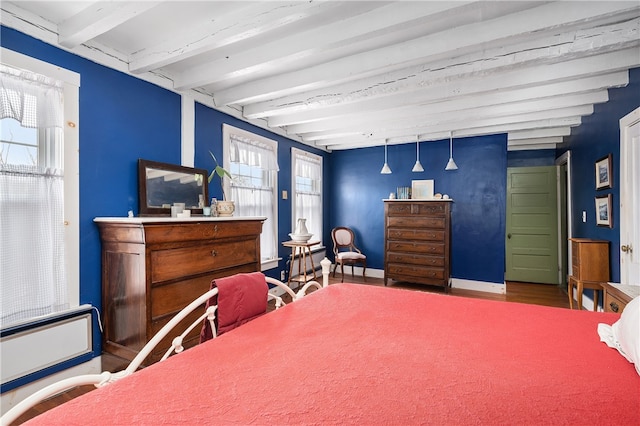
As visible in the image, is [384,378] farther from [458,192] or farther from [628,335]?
[458,192]

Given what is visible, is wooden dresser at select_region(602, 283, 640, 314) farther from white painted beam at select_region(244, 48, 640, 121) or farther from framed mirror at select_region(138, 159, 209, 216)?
framed mirror at select_region(138, 159, 209, 216)

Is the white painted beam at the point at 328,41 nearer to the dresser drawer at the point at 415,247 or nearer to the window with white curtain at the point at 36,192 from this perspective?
the window with white curtain at the point at 36,192

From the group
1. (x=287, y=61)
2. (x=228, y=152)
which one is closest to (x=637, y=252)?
(x=287, y=61)

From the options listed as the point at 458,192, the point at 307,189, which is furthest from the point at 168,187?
the point at 458,192

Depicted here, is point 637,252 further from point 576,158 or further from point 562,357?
point 562,357

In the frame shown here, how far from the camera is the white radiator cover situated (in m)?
1.92

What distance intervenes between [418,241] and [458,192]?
3.82ft

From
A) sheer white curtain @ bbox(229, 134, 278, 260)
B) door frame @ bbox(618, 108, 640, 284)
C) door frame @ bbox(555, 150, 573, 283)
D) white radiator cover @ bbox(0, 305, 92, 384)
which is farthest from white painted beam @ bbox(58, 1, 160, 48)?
door frame @ bbox(555, 150, 573, 283)

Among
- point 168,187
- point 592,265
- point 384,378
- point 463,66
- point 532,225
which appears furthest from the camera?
point 532,225

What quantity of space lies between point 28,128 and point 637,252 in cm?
497

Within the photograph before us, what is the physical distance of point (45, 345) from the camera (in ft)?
6.83

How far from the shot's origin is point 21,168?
→ 6.52 ft

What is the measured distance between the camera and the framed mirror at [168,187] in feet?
8.85

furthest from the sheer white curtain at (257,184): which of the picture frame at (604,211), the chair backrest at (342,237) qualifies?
the picture frame at (604,211)
